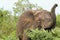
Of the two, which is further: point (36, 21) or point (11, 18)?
point (11, 18)

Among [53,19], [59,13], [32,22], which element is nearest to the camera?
[53,19]

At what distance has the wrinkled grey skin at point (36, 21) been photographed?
5862 mm

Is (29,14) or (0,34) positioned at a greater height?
(29,14)

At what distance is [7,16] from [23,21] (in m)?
5.98

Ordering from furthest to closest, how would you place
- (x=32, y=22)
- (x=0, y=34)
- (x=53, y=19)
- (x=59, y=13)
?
(x=59, y=13), (x=0, y=34), (x=32, y=22), (x=53, y=19)

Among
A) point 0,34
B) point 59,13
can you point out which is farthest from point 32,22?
point 59,13

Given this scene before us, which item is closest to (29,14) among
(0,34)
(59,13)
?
(0,34)

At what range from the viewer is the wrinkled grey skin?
231 inches

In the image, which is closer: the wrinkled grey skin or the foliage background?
the wrinkled grey skin

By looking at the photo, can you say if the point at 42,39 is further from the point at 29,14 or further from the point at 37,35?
the point at 29,14

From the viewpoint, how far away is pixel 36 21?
621 cm

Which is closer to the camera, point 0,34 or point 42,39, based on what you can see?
point 42,39

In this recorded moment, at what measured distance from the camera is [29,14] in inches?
253

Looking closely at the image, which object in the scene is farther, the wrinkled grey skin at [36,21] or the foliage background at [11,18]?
the foliage background at [11,18]
